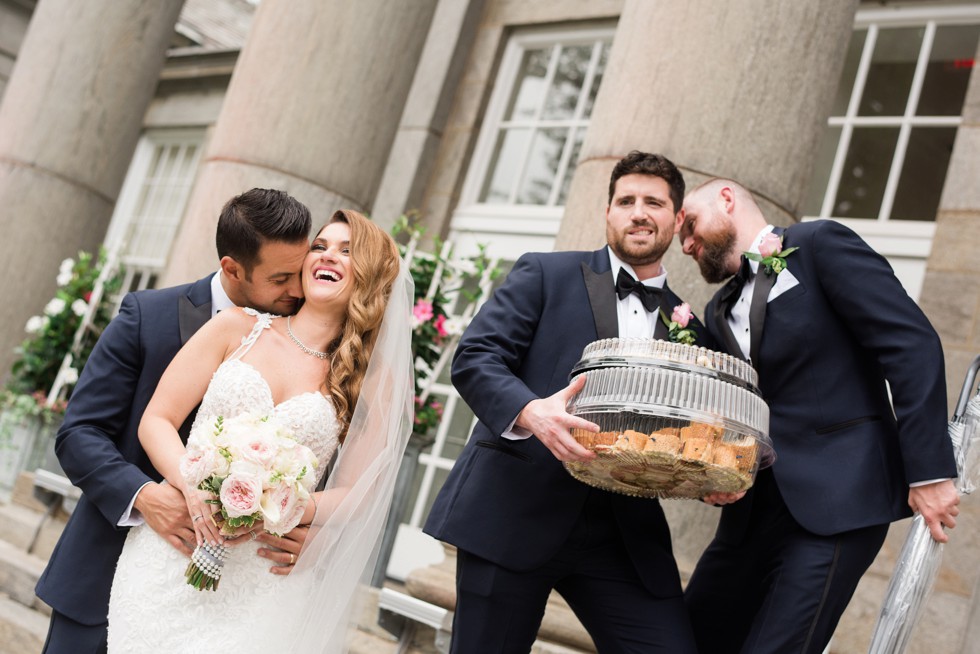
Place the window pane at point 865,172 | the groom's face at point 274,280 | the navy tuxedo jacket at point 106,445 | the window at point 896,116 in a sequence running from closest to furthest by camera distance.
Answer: the navy tuxedo jacket at point 106,445 < the groom's face at point 274,280 < the window at point 896,116 < the window pane at point 865,172

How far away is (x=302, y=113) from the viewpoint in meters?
7.38

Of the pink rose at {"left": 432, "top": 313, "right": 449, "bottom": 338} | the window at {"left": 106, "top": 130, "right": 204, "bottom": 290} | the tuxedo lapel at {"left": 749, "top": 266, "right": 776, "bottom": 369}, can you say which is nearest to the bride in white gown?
the tuxedo lapel at {"left": 749, "top": 266, "right": 776, "bottom": 369}

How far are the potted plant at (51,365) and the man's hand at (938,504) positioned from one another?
22.7 feet

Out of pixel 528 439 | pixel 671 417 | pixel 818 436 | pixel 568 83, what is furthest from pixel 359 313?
pixel 568 83

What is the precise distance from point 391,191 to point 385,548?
4413 mm

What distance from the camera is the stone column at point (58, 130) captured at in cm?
1000

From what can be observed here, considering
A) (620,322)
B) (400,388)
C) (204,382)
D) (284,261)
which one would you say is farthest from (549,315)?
(204,382)

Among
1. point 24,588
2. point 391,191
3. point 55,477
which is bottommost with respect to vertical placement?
point 24,588

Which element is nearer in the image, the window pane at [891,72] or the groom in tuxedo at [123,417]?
the groom in tuxedo at [123,417]

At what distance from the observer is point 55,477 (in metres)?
7.41

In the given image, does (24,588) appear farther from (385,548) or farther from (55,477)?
(385,548)

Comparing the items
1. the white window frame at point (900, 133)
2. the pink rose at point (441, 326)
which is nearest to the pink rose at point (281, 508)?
the pink rose at point (441, 326)

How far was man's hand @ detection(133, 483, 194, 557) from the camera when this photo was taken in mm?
3340

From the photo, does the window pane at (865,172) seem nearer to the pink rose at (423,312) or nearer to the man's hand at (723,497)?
the pink rose at (423,312)
